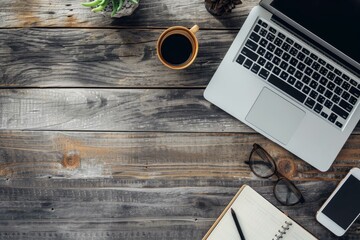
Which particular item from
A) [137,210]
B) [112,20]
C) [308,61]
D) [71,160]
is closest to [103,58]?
[112,20]

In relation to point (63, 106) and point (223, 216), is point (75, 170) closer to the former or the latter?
point (63, 106)

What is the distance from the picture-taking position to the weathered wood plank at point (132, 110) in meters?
1.16

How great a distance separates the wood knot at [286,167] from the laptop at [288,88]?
0.04 meters

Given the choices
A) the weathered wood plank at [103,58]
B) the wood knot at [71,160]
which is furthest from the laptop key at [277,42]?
the wood knot at [71,160]

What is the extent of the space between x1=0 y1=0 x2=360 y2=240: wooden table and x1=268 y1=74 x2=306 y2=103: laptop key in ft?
0.40

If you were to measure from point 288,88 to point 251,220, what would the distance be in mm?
309

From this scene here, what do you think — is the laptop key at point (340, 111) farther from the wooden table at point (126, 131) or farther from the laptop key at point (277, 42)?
the laptop key at point (277, 42)

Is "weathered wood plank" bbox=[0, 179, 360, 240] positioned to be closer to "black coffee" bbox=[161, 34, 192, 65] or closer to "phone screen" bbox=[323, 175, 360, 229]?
"phone screen" bbox=[323, 175, 360, 229]

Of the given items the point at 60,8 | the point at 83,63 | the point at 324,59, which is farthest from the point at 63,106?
the point at 324,59

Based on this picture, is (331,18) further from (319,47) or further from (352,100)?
(352,100)

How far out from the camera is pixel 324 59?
3.66ft

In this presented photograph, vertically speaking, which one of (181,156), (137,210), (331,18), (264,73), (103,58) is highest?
(331,18)

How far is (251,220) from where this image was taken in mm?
1142

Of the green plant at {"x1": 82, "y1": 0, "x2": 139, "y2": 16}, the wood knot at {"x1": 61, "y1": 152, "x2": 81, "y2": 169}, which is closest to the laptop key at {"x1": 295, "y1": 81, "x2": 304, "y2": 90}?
the green plant at {"x1": 82, "y1": 0, "x2": 139, "y2": 16}
